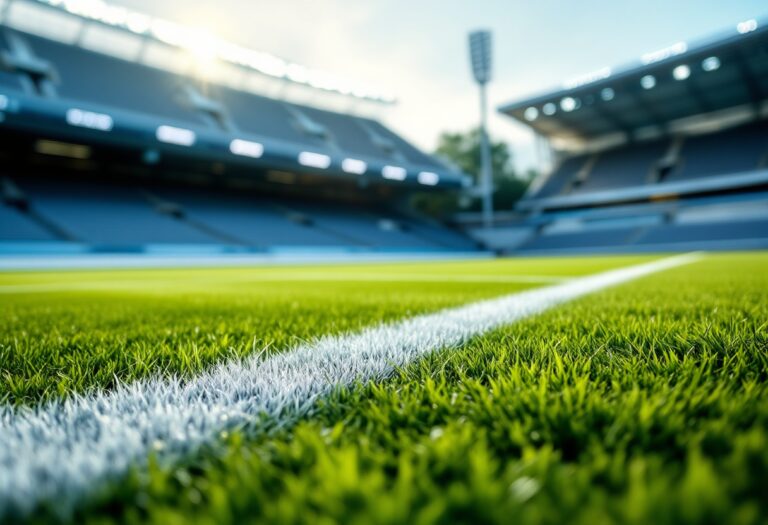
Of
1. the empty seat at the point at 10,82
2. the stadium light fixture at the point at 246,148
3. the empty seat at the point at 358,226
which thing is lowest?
the empty seat at the point at 358,226

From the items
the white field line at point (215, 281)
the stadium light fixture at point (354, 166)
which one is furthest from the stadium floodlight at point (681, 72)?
the white field line at point (215, 281)

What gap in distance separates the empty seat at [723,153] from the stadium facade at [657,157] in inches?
2.6

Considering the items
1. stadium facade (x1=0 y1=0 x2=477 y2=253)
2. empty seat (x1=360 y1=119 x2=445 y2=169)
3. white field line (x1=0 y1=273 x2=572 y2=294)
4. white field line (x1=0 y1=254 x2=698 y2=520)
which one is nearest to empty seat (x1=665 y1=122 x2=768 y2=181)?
stadium facade (x1=0 y1=0 x2=477 y2=253)

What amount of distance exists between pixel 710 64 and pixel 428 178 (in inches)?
557

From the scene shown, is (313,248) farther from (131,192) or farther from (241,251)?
(131,192)

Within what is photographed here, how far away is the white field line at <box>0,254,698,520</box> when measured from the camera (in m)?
0.47

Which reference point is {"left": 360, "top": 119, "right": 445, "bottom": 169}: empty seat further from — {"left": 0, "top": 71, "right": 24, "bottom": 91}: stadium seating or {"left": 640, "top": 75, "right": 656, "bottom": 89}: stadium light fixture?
{"left": 0, "top": 71, "right": 24, "bottom": 91}: stadium seating

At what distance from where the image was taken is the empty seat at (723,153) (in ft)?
80.6

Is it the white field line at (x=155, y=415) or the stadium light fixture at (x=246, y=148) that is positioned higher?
the stadium light fixture at (x=246, y=148)

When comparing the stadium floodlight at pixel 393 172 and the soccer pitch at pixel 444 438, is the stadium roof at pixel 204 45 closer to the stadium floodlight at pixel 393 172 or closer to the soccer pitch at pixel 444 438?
the stadium floodlight at pixel 393 172

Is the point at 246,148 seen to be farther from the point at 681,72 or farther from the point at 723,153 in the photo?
the point at 723,153

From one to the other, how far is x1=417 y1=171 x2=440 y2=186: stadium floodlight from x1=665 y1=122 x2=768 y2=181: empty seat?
13777 mm

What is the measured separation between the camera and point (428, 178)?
25.5 metres

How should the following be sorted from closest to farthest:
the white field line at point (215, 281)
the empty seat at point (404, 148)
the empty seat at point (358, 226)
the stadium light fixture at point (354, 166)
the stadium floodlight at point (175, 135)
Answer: the white field line at point (215, 281) < the stadium floodlight at point (175, 135) < the stadium light fixture at point (354, 166) < the empty seat at point (358, 226) < the empty seat at point (404, 148)
